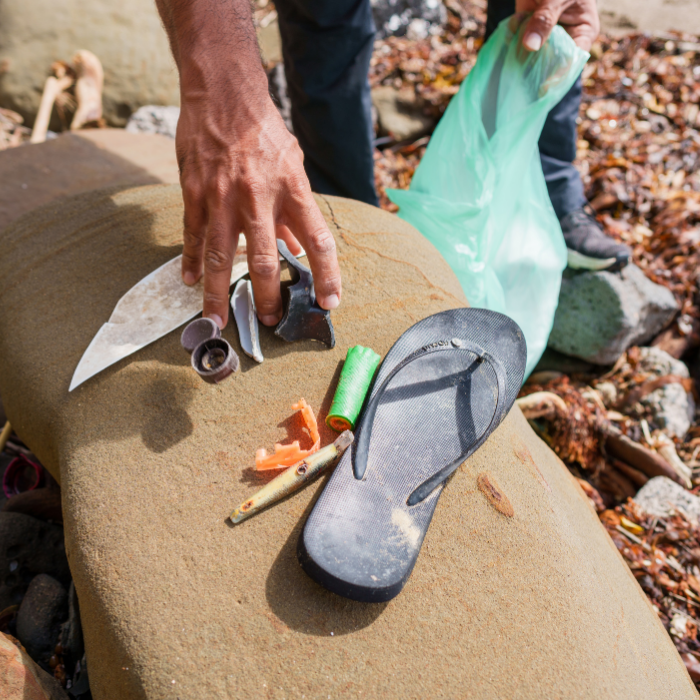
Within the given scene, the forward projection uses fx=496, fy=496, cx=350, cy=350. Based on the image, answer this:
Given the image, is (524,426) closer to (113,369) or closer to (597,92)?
(113,369)

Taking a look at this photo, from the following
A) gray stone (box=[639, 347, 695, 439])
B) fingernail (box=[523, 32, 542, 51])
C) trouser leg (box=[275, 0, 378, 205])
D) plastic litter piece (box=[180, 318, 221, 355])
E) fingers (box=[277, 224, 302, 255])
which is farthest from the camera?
gray stone (box=[639, 347, 695, 439])

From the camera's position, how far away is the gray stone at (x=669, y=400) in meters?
2.28

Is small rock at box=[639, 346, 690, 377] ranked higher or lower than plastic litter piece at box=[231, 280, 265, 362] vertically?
lower

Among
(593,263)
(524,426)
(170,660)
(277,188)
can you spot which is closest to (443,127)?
(593,263)

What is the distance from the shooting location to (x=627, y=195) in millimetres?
3092

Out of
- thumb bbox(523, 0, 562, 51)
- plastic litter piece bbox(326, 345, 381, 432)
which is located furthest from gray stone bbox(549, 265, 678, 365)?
plastic litter piece bbox(326, 345, 381, 432)

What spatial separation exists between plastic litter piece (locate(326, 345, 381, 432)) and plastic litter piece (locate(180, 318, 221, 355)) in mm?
354

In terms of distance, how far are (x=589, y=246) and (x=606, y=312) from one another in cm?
35

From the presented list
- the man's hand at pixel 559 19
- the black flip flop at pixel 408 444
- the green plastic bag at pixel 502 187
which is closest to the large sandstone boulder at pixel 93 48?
the green plastic bag at pixel 502 187

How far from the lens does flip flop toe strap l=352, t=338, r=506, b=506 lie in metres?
1.22

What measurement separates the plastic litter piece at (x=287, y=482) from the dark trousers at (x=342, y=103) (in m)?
1.79

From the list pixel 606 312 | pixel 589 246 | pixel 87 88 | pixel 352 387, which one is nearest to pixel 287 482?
pixel 352 387

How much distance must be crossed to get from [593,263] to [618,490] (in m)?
1.09

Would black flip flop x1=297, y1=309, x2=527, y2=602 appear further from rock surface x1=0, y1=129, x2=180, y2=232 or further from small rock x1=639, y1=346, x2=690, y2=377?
rock surface x1=0, y1=129, x2=180, y2=232
